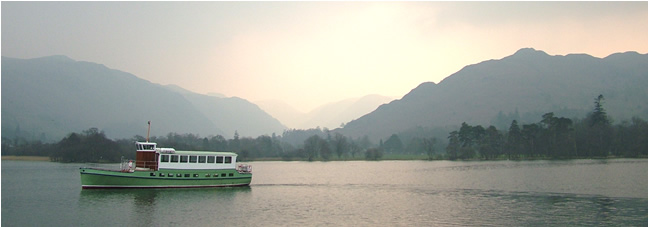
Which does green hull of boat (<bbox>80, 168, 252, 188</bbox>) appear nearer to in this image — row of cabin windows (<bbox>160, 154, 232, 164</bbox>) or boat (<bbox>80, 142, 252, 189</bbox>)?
boat (<bbox>80, 142, 252, 189</bbox>)

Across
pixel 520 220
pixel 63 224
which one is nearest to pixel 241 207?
pixel 63 224

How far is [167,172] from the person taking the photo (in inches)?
2509

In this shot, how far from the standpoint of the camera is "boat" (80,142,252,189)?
61.5 metres

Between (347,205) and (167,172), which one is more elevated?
(167,172)

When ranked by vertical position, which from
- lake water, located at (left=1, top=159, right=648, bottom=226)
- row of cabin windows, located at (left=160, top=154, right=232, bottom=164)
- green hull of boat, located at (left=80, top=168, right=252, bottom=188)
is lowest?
lake water, located at (left=1, top=159, right=648, bottom=226)

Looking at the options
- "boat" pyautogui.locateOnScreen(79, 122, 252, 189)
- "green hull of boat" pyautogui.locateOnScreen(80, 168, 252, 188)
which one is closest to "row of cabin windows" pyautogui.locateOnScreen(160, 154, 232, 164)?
"boat" pyautogui.locateOnScreen(79, 122, 252, 189)

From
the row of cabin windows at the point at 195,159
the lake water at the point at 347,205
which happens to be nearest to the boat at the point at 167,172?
the row of cabin windows at the point at 195,159

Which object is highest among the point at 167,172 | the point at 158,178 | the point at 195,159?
the point at 195,159

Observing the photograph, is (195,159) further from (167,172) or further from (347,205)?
(347,205)

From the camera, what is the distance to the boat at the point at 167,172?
2422 inches

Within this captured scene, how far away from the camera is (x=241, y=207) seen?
4869 centimetres

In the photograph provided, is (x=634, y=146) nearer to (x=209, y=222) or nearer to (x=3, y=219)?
(x=209, y=222)

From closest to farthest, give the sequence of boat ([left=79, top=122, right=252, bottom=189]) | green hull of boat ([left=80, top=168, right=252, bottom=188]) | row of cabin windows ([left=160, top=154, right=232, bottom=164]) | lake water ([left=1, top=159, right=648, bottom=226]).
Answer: lake water ([left=1, top=159, right=648, bottom=226])
green hull of boat ([left=80, top=168, right=252, bottom=188])
boat ([left=79, top=122, right=252, bottom=189])
row of cabin windows ([left=160, top=154, right=232, bottom=164])

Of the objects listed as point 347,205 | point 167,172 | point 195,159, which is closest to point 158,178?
point 167,172
